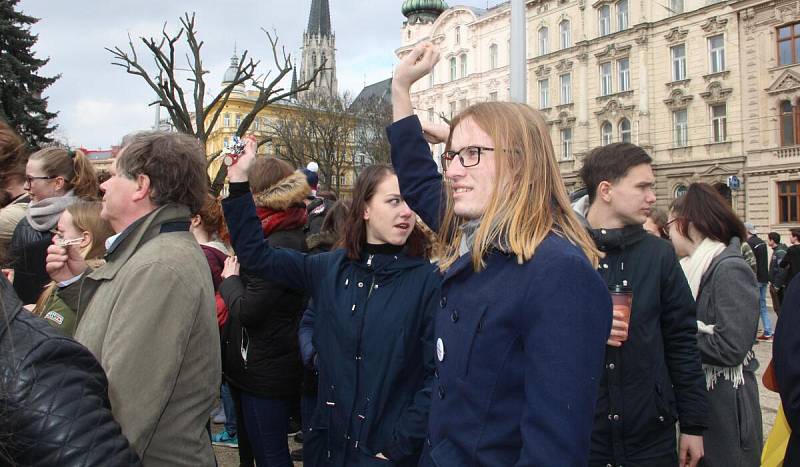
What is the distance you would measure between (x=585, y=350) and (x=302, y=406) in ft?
8.45

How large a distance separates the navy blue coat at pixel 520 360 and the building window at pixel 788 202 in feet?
98.5

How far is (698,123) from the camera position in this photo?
3056 centimetres

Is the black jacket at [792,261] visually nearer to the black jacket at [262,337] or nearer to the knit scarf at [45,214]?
the black jacket at [262,337]

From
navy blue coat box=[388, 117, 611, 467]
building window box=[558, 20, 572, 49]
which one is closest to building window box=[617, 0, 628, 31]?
building window box=[558, 20, 572, 49]

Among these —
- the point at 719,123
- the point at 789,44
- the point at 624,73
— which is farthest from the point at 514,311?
the point at 624,73

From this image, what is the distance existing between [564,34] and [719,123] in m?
11.0

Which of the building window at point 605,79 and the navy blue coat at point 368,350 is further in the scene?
the building window at point 605,79

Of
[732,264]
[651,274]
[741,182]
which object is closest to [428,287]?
[651,274]

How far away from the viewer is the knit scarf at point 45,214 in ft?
13.1

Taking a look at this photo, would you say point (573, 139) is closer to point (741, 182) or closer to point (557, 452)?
point (741, 182)

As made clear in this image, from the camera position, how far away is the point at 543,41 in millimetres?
→ 37906

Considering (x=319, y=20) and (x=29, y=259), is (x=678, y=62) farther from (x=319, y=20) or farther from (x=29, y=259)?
(x=319, y=20)

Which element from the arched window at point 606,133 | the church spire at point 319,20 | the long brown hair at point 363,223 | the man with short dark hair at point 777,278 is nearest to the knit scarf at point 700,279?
the long brown hair at point 363,223

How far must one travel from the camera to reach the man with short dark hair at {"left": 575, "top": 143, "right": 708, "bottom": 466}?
103 inches
